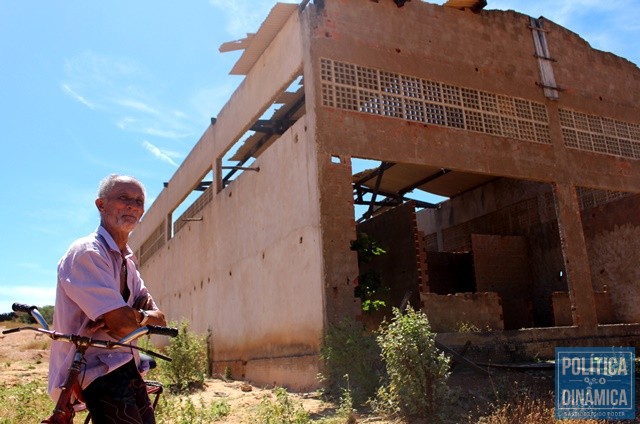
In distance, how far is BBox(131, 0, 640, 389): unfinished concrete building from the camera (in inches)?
377

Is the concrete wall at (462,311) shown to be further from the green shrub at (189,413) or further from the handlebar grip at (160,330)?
the handlebar grip at (160,330)

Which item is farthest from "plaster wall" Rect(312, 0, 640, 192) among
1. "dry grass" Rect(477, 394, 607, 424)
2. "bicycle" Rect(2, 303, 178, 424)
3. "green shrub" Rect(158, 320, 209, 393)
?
"bicycle" Rect(2, 303, 178, 424)

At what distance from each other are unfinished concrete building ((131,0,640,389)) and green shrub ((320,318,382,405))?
0.45 meters

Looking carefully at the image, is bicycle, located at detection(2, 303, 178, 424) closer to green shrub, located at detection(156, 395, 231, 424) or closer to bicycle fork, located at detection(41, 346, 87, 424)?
bicycle fork, located at detection(41, 346, 87, 424)

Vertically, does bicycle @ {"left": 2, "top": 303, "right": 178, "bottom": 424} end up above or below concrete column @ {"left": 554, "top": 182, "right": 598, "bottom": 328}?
below

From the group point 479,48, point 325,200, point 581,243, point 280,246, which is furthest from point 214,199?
point 581,243

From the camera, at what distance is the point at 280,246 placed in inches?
406

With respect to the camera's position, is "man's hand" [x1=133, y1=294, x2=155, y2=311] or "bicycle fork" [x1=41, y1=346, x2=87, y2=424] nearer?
"bicycle fork" [x1=41, y1=346, x2=87, y2=424]

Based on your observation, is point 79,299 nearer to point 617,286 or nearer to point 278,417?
point 278,417

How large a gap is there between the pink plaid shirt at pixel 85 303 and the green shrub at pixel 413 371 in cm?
456

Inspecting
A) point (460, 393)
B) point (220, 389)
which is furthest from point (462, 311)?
point (220, 389)

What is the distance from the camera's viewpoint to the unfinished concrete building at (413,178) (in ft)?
31.4

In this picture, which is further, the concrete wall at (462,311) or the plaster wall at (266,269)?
the concrete wall at (462,311)

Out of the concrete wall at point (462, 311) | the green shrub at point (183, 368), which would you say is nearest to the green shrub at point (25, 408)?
the green shrub at point (183, 368)
